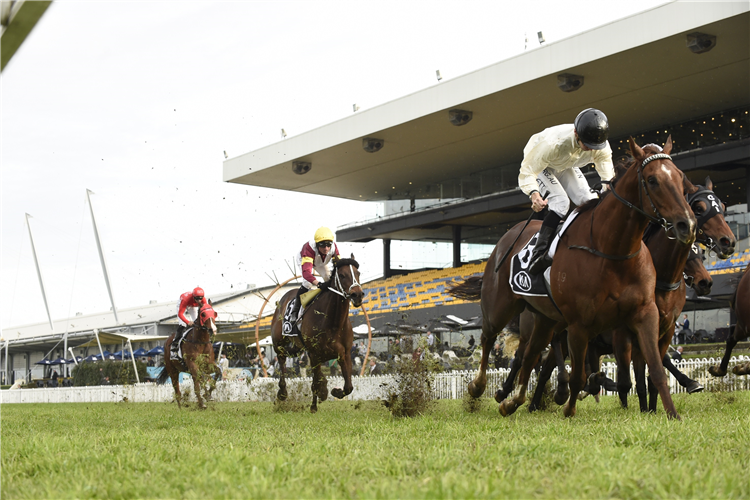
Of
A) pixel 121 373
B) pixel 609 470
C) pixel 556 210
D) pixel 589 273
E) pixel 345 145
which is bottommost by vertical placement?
pixel 121 373

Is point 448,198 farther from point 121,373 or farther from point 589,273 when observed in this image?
point 589,273

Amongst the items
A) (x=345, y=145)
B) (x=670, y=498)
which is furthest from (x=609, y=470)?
(x=345, y=145)

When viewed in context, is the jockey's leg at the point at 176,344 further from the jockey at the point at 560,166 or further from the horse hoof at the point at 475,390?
the jockey at the point at 560,166

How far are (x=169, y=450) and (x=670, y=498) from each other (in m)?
3.35

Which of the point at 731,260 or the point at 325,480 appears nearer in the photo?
the point at 325,480

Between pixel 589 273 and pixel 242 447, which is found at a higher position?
pixel 589 273

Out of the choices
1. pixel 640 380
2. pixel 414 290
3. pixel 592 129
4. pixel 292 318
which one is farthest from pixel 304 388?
pixel 414 290

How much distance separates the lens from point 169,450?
16.9 feet

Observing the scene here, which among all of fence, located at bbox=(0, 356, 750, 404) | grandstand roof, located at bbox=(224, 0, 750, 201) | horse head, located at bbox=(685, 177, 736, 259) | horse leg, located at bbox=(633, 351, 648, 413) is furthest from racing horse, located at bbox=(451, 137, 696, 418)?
grandstand roof, located at bbox=(224, 0, 750, 201)

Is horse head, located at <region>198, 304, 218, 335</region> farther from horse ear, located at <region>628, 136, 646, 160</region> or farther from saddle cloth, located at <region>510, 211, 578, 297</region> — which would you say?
horse ear, located at <region>628, 136, 646, 160</region>

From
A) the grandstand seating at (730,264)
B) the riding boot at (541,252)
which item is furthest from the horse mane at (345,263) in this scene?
the grandstand seating at (730,264)

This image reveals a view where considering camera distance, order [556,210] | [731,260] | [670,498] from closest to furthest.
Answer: [670,498], [556,210], [731,260]

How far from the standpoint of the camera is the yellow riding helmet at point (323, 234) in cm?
1191

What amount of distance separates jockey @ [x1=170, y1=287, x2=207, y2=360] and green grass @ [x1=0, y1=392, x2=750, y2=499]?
9308 millimetres
